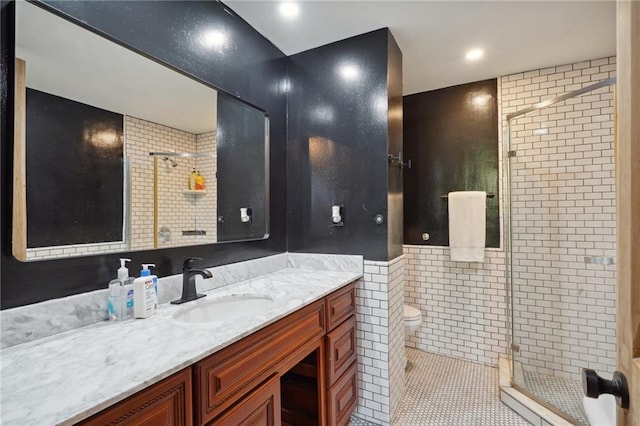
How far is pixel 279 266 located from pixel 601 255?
2305 mm

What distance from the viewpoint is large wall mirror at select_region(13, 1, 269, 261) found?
999 millimetres

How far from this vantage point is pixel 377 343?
1.89 m

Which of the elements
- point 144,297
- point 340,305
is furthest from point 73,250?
point 340,305

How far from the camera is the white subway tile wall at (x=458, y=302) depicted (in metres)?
2.62

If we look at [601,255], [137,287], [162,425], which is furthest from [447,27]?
[162,425]

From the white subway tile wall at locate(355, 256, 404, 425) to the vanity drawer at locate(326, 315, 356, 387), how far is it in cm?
11

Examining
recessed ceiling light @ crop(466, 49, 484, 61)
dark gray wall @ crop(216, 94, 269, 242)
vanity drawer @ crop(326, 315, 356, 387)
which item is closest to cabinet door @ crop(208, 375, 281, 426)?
vanity drawer @ crop(326, 315, 356, 387)

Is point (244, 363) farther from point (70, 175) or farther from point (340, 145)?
point (340, 145)

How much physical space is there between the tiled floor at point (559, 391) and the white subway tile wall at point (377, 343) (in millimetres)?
989

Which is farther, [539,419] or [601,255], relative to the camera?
[601,255]

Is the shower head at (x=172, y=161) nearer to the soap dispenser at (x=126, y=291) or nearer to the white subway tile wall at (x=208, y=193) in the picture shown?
the white subway tile wall at (x=208, y=193)

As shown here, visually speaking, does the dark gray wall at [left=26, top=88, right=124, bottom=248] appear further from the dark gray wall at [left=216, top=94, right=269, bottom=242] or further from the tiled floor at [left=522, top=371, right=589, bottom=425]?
the tiled floor at [left=522, top=371, right=589, bottom=425]

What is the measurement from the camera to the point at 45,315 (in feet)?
3.20

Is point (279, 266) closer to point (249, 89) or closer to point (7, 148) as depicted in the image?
point (249, 89)
